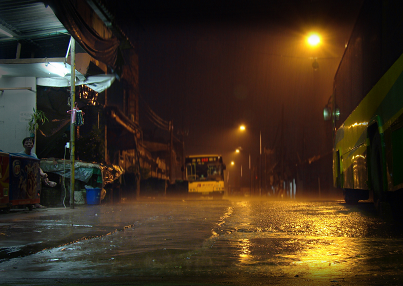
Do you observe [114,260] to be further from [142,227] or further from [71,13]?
[71,13]

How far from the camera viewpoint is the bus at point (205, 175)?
3716 centimetres

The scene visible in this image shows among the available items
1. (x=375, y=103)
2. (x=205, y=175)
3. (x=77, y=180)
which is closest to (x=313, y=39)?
(x=375, y=103)

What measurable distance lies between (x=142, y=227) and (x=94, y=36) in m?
13.4

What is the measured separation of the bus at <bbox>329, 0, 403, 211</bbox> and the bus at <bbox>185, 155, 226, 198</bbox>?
75.9 ft

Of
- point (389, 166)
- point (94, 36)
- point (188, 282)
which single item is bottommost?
point (188, 282)

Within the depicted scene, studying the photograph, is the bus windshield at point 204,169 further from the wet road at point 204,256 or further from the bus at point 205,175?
the wet road at point 204,256

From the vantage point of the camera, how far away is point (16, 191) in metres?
14.6

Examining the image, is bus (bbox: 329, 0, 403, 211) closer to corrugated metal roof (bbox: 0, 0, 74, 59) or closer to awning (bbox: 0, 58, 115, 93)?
corrugated metal roof (bbox: 0, 0, 74, 59)

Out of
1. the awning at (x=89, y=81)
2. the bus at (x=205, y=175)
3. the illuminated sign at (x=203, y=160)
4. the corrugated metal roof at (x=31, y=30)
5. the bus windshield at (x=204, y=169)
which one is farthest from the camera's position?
the illuminated sign at (x=203, y=160)

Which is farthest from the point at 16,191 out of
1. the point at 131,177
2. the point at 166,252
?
the point at 131,177

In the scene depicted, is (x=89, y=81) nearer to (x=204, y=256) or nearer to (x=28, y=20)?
(x=28, y=20)

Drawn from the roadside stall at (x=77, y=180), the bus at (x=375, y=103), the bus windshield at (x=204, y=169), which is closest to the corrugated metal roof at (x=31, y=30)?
the roadside stall at (x=77, y=180)

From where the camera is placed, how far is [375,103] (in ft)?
30.1

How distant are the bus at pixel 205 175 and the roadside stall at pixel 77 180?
15470 millimetres
